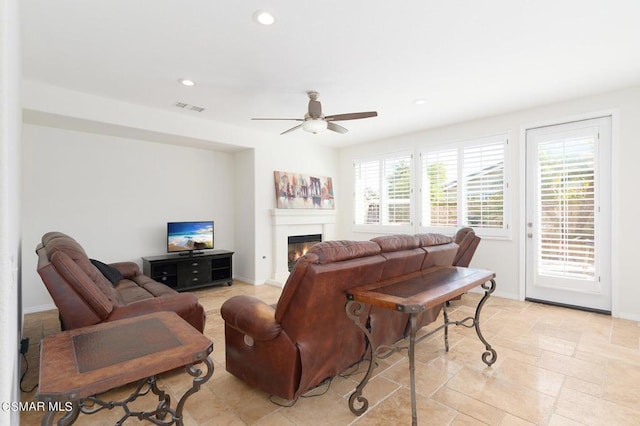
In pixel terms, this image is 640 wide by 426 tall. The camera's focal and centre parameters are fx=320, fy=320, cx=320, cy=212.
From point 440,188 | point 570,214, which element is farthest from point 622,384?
point 440,188

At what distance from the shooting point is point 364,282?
7.28ft

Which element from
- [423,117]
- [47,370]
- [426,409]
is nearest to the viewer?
[47,370]

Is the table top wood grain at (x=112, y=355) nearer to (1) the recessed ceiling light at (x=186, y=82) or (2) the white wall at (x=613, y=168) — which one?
(1) the recessed ceiling light at (x=186, y=82)

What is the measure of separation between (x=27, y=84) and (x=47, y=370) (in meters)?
3.83

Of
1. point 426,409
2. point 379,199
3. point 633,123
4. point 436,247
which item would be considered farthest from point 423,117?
point 426,409

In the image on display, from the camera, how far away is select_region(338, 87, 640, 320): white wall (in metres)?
3.84

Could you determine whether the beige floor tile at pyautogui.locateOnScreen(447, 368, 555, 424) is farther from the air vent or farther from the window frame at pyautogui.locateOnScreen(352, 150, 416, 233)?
the air vent

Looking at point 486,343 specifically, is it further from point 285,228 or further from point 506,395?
point 285,228

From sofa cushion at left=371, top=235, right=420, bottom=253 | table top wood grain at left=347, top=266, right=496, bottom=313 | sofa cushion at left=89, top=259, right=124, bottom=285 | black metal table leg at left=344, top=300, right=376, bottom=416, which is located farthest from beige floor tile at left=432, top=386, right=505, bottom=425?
sofa cushion at left=89, top=259, right=124, bottom=285

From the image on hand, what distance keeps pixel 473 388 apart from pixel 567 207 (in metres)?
3.20

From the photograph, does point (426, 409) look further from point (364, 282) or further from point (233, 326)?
point (233, 326)

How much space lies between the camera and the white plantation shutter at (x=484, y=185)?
4.87 metres

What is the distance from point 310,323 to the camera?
2.02 meters

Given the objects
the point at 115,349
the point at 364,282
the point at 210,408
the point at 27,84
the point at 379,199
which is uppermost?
the point at 27,84
